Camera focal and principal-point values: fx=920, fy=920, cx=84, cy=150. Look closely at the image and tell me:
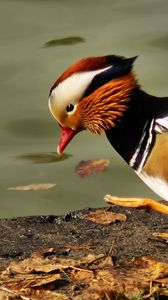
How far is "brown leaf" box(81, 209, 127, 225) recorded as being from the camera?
15.6 ft

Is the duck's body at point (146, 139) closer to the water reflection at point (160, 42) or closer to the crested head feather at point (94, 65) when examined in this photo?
the crested head feather at point (94, 65)

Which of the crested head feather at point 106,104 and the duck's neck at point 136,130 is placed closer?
the duck's neck at point 136,130

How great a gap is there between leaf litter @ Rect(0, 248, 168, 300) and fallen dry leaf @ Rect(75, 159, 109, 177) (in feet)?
7.39

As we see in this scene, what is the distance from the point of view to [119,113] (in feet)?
15.6

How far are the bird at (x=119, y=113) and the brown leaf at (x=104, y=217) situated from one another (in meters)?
0.14

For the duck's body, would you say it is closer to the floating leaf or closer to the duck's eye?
the duck's eye

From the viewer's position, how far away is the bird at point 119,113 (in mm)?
4480

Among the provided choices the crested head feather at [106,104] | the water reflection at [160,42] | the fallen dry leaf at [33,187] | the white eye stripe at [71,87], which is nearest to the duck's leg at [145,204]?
the crested head feather at [106,104]

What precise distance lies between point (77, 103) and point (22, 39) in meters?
3.35

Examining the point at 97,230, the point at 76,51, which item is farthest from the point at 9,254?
the point at 76,51

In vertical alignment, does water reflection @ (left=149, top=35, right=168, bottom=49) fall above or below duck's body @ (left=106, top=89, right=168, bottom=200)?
above

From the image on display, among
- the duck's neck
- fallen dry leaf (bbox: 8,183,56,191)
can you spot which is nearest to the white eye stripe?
the duck's neck

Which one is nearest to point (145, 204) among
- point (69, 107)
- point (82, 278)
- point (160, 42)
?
point (69, 107)

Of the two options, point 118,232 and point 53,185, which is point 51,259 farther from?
point 53,185
